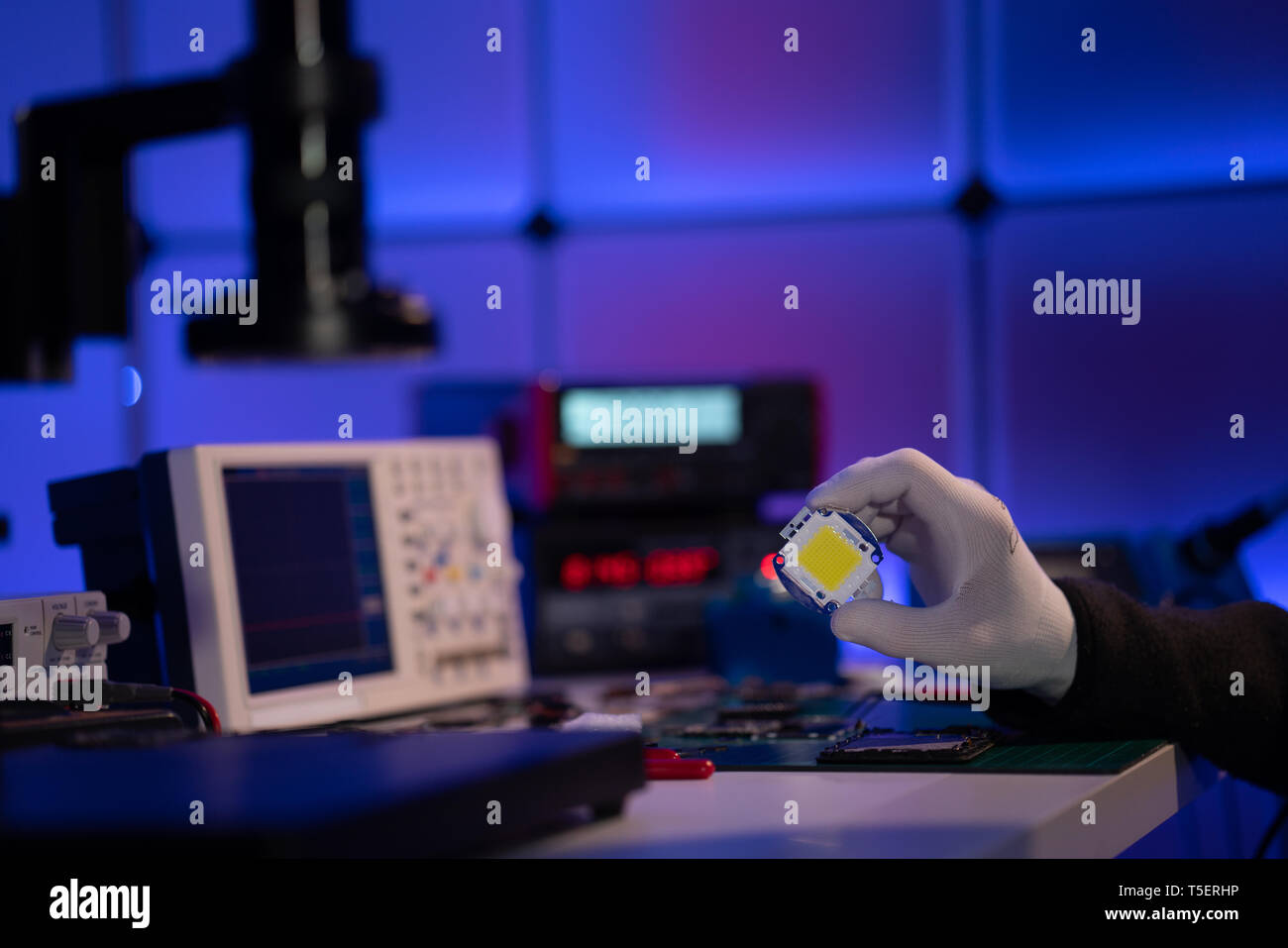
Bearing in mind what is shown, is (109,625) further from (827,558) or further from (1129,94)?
(1129,94)

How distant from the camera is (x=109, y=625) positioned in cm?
108

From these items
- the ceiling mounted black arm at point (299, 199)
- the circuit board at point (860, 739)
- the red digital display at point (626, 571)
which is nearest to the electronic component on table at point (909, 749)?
the circuit board at point (860, 739)

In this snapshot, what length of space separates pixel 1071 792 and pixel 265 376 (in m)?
2.32

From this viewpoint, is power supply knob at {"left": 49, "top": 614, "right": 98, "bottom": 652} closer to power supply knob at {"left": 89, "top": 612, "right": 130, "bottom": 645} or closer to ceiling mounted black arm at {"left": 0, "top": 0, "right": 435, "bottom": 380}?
power supply knob at {"left": 89, "top": 612, "right": 130, "bottom": 645}

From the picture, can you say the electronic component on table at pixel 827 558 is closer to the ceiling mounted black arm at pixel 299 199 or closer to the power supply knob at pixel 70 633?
the ceiling mounted black arm at pixel 299 199

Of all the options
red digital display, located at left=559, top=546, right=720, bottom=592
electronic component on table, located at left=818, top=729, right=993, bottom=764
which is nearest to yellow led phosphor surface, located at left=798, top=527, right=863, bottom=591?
electronic component on table, located at left=818, top=729, right=993, bottom=764

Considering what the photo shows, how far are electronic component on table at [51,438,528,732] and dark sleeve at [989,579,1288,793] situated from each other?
0.67 m

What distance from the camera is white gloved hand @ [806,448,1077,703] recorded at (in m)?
1.10

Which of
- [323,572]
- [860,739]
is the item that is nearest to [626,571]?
[323,572]

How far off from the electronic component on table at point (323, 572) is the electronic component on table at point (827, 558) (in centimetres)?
57

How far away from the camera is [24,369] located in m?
1.32

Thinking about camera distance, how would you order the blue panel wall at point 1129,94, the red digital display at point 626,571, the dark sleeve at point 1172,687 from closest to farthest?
the dark sleeve at point 1172,687 → the red digital display at point 626,571 → the blue panel wall at point 1129,94

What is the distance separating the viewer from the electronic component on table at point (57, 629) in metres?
1.03
